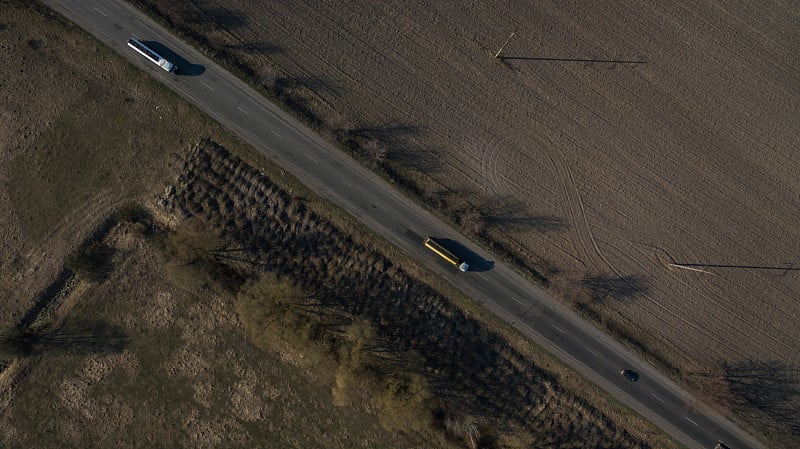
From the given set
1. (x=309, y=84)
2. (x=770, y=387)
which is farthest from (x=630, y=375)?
(x=309, y=84)

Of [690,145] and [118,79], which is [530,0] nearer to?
[690,145]

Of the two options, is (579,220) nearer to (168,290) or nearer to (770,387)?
(770,387)

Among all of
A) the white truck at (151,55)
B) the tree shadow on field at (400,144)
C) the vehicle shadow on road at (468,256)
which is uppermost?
the tree shadow on field at (400,144)

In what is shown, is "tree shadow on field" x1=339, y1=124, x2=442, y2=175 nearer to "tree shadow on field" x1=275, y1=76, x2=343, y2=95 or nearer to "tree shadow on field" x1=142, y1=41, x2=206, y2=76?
"tree shadow on field" x1=275, y1=76, x2=343, y2=95


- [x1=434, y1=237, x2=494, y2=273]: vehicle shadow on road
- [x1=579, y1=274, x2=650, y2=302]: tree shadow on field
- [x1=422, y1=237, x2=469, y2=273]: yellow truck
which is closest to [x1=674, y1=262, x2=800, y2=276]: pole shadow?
[x1=579, y1=274, x2=650, y2=302]: tree shadow on field

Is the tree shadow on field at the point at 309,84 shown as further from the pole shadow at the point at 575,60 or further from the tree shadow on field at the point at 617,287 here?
the tree shadow on field at the point at 617,287

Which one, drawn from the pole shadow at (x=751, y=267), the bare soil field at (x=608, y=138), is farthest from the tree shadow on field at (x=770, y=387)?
the pole shadow at (x=751, y=267)
